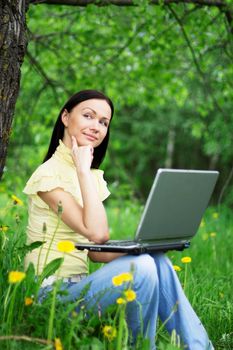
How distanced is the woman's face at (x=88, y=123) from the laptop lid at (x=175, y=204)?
22.0 inches

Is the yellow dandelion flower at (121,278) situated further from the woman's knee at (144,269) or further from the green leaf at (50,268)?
the green leaf at (50,268)

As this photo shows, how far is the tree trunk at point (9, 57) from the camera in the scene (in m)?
2.64

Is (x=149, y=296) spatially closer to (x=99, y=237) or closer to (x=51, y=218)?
(x=99, y=237)

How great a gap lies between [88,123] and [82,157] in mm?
237

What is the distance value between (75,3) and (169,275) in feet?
7.38

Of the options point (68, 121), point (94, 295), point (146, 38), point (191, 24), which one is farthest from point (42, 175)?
point (146, 38)

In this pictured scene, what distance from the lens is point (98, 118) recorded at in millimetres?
2846

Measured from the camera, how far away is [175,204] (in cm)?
237

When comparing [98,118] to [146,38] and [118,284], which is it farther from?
[146,38]

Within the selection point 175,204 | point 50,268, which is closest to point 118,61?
point 175,204

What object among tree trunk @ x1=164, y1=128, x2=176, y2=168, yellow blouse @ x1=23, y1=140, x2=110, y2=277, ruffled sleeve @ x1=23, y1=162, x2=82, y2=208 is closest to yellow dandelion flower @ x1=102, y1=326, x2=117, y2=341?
yellow blouse @ x1=23, y1=140, x2=110, y2=277

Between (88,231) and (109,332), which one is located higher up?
(88,231)

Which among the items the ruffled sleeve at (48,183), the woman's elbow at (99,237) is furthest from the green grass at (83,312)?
the woman's elbow at (99,237)

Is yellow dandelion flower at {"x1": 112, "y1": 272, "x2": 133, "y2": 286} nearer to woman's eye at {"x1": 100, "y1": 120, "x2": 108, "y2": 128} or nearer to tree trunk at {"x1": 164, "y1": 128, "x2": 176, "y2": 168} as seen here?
woman's eye at {"x1": 100, "y1": 120, "x2": 108, "y2": 128}
